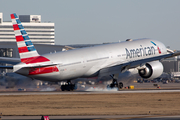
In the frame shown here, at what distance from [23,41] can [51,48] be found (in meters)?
87.1

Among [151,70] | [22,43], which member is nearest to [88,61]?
[151,70]

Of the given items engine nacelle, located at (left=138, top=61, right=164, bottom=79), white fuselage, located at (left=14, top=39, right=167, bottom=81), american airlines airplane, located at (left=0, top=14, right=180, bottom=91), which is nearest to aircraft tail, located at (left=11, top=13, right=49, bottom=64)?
american airlines airplane, located at (left=0, top=14, right=180, bottom=91)

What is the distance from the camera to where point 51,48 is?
420 feet

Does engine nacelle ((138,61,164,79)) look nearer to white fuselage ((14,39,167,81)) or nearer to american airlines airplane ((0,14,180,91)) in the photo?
american airlines airplane ((0,14,180,91))

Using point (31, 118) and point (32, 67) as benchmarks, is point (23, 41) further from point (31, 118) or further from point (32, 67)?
point (31, 118)

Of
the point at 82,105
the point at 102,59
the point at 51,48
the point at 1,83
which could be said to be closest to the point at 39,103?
the point at 82,105

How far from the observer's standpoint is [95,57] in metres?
48.6

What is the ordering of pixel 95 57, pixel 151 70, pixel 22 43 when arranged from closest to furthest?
pixel 22 43 → pixel 95 57 → pixel 151 70

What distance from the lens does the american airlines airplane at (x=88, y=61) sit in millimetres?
41281

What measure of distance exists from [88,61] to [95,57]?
5.17 feet

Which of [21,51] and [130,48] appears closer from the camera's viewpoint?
[21,51]

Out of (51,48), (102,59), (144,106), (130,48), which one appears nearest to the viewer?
(144,106)

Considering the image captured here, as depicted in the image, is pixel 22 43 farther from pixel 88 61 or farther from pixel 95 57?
pixel 95 57

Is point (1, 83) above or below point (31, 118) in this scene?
above
